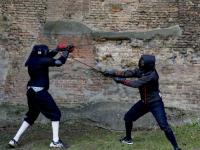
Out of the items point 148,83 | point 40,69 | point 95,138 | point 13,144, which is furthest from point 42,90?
point 148,83

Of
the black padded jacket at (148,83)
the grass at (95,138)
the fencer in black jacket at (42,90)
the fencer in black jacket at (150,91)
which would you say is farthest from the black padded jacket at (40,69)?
the black padded jacket at (148,83)

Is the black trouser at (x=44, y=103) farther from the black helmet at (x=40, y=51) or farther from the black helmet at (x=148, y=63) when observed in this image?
the black helmet at (x=148, y=63)

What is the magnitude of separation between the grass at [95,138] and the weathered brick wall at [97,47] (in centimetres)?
73

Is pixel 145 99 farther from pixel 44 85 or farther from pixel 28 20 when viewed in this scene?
pixel 28 20

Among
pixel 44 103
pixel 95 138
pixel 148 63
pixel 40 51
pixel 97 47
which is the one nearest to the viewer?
pixel 148 63

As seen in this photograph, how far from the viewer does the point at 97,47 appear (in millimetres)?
6852

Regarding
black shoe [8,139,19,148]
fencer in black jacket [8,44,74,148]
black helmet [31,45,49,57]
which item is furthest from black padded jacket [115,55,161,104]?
black shoe [8,139,19,148]

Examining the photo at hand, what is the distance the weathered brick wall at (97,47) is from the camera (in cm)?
670

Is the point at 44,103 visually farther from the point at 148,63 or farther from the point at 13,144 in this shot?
the point at 148,63

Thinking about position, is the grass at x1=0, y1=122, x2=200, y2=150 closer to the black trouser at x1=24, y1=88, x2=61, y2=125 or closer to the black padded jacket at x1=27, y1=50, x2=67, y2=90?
the black trouser at x1=24, y1=88, x2=61, y2=125

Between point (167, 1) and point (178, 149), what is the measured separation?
3.76m

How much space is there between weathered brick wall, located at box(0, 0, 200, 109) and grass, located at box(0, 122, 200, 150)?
73 centimetres

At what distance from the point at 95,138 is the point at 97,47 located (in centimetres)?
236

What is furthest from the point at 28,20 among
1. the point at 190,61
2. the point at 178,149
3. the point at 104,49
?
the point at 178,149
